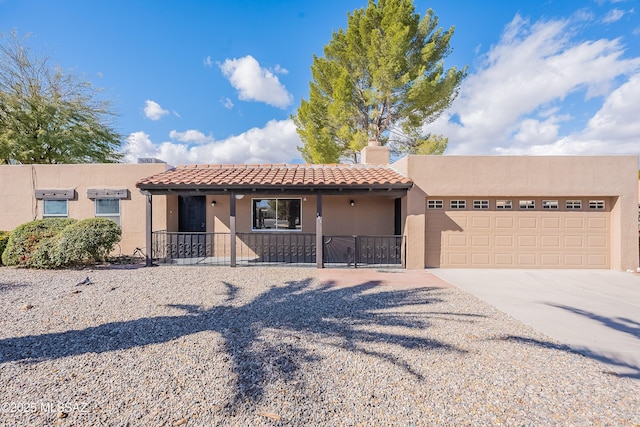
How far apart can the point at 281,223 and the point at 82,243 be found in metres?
6.61

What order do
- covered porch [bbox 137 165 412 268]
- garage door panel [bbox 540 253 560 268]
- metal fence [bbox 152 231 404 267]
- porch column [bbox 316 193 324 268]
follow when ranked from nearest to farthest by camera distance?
1. porch column [bbox 316 193 324 268]
2. garage door panel [bbox 540 253 560 268]
3. covered porch [bbox 137 165 412 268]
4. metal fence [bbox 152 231 404 267]

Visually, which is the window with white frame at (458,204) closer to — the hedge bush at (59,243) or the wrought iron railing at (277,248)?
the wrought iron railing at (277,248)

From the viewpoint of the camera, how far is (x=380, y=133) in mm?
17625

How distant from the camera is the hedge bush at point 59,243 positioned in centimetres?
867

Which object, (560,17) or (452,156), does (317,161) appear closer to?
(452,156)

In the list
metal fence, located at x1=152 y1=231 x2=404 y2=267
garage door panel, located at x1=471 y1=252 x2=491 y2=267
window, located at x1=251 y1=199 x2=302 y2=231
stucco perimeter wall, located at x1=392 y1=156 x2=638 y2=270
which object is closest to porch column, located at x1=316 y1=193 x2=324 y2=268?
metal fence, located at x1=152 y1=231 x2=404 y2=267

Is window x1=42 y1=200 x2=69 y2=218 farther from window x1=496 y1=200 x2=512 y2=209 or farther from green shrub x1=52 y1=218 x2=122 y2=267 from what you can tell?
window x1=496 y1=200 x2=512 y2=209

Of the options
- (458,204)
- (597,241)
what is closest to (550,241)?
(597,241)

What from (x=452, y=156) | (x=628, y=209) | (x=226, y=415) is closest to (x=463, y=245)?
(x=452, y=156)

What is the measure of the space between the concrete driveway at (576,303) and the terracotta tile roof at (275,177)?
12.3 ft

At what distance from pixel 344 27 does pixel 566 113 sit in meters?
14.6

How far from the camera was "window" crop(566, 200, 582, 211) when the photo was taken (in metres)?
9.56

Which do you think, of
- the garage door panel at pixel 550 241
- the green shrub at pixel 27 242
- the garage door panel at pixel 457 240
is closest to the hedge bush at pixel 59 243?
the green shrub at pixel 27 242

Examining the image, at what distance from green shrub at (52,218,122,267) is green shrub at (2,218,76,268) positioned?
48 centimetres
